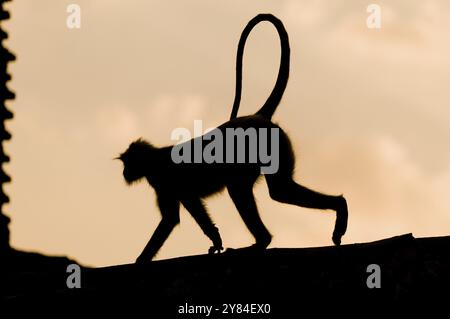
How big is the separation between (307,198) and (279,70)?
196 cm

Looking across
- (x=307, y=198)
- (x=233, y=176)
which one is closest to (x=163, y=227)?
(x=233, y=176)

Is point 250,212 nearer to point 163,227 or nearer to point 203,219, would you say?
point 203,219

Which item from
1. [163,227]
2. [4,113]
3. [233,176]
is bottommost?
[163,227]

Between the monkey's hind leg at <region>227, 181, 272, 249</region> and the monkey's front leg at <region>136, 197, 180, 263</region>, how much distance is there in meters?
1.46

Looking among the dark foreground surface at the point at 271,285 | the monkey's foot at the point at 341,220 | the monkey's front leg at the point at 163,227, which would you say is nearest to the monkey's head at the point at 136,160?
the monkey's front leg at the point at 163,227

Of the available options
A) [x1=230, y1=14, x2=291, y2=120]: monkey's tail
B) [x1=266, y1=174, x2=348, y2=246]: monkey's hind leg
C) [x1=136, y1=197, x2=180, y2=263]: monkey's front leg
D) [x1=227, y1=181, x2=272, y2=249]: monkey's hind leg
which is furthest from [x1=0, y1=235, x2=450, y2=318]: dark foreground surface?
[x1=230, y1=14, x2=291, y2=120]: monkey's tail

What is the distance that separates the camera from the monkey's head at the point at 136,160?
43.3ft

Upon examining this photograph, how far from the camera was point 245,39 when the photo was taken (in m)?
13.2

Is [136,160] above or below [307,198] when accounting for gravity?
above

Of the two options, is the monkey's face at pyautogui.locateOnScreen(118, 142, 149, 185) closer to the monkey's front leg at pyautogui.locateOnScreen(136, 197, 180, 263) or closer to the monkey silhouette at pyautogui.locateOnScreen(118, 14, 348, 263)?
the monkey silhouette at pyautogui.locateOnScreen(118, 14, 348, 263)

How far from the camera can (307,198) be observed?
1154 cm
